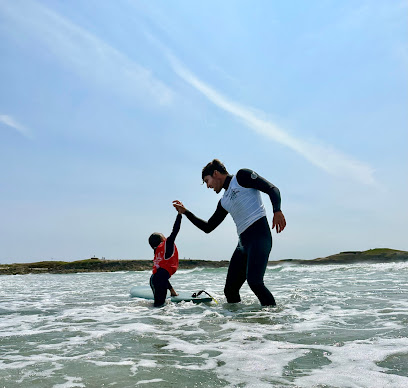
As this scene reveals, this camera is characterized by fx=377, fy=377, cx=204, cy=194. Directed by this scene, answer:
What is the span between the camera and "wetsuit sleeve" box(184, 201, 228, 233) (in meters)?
5.91

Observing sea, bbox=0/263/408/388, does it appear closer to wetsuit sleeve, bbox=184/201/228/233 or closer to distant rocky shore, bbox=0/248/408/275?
wetsuit sleeve, bbox=184/201/228/233

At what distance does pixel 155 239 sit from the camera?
255 inches

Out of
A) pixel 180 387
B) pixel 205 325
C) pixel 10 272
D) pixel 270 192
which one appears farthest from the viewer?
pixel 10 272

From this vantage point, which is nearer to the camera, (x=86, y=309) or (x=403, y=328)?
(x=403, y=328)

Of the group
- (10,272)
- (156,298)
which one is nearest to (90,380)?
(156,298)

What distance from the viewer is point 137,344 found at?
139 inches

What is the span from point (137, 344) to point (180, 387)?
132 centimetres

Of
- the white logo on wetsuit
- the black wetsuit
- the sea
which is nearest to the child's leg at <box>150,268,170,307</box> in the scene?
the sea

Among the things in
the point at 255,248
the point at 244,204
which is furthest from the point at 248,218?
the point at 255,248

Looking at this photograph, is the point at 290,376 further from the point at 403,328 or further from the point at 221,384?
the point at 403,328

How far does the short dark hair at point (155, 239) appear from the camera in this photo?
21.3 feet

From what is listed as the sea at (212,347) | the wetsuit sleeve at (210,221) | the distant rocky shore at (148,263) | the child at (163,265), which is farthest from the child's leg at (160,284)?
the distant rocky shore at (148,263)

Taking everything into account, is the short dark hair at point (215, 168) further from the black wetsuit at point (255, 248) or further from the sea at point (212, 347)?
the sea at point (212, 347)

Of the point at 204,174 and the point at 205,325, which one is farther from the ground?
the point at 204,174
